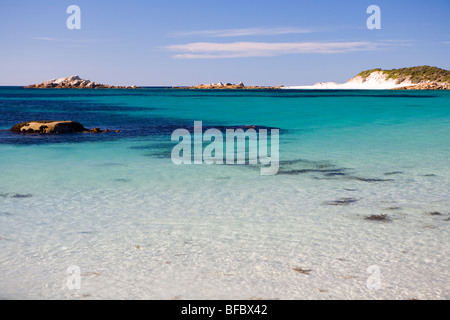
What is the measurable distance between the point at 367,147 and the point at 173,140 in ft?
28.1

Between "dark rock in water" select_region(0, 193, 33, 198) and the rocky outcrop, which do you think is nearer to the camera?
"dark rock in water" select_region(0, 193, 33, 198)

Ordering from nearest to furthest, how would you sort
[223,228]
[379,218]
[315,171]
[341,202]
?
[223,228], [379,218], [341,202], [315,171]

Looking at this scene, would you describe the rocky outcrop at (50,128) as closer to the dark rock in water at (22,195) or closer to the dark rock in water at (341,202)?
the dark rock in water at (22,195)

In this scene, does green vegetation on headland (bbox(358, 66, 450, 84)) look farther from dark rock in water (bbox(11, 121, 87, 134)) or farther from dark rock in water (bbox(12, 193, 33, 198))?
dark rock in water (bbox(12, 193, 33, 198))

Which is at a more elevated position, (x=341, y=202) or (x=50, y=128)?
(x=50, y=128)

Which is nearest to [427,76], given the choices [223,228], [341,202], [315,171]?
[315,171]

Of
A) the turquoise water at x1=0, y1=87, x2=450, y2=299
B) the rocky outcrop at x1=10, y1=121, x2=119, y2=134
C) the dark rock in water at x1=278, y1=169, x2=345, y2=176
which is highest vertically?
the rocky outcrop at x1=10, y1=121, x2=119, y2=134

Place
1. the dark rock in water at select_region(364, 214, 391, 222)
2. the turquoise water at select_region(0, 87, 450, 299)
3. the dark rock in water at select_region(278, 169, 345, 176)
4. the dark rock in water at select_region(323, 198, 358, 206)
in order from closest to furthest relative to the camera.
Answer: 1. the turquoise water at select_region(0, 87, 450, 299)
2. the dark rock in water at select_region(364, 214, 391, 222)
3. the dark rock in water at select_region(323, 198, 358, 206)
4. the dark rock in water at select_region(278, 169, 345, 176)

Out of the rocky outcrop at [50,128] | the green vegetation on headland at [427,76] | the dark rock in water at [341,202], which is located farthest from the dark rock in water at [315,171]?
the green vegetation on headland at [427,76]

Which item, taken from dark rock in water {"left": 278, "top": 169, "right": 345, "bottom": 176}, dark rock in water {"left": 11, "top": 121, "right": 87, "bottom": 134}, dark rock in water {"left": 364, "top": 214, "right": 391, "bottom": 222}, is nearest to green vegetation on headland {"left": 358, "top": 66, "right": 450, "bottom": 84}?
dark rock in water {"left": 11, "top": 121, "right": 87, "bottom": 134}

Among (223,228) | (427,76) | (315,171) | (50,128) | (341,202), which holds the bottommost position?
(223,228)

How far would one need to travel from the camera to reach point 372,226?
317 inches

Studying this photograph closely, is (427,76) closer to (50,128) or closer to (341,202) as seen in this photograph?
(50,128)
